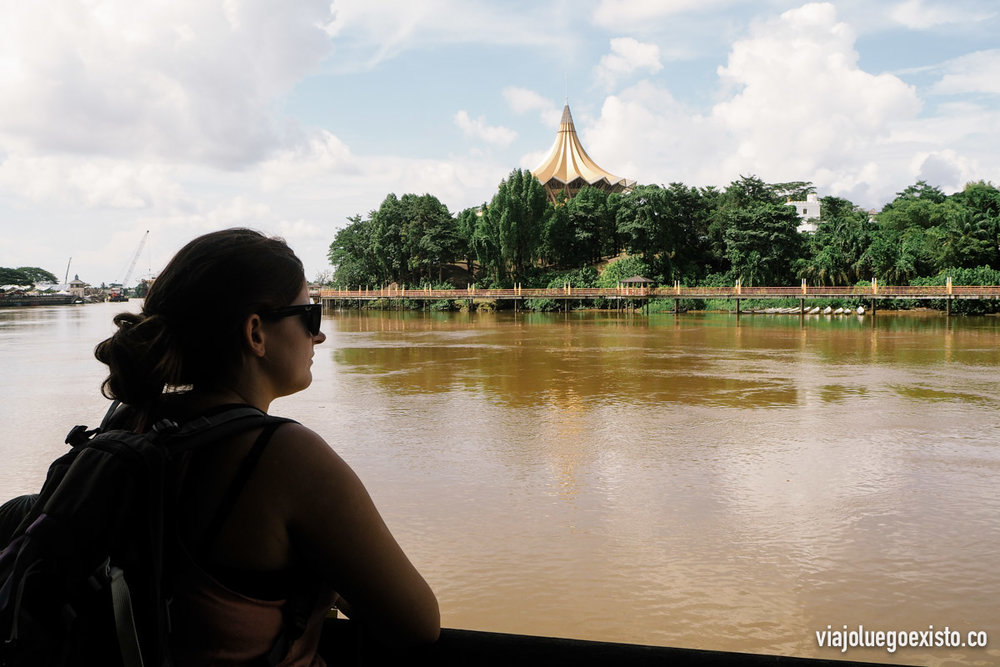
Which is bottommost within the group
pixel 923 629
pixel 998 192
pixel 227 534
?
pixel 923 629

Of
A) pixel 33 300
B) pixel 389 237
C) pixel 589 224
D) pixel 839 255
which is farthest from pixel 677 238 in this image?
pixel 33 300

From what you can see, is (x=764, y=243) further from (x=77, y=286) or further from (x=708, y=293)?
(x=77, y=286)

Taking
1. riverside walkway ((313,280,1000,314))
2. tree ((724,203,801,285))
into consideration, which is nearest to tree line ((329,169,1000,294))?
tree ((724,203,801,285))

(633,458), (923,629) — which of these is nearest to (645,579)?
(923,629)

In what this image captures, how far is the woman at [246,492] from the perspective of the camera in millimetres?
1158

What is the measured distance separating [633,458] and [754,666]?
23.7ft

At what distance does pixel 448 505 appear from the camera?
6.63m

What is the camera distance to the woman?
116 centimetres

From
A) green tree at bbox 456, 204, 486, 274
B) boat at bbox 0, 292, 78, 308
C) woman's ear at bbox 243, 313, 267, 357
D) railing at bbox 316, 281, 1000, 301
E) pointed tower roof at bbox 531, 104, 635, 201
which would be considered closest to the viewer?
woman's ear at bbox 243, 313, 267, 357

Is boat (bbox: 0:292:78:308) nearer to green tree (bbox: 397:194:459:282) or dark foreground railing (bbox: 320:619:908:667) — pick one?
green tree (bbox: 397:194:459:282)

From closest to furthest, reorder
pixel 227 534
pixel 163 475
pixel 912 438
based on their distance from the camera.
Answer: pixel 163 475 → pixel 227 534 → pixel 912 438

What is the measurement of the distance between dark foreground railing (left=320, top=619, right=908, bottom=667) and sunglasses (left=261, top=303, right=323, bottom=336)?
53 cm

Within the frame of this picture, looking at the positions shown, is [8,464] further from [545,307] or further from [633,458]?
[545,307]

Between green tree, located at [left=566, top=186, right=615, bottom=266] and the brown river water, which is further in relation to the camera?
green tree, located at [left=566, top=186, right=615, bottom=266]
